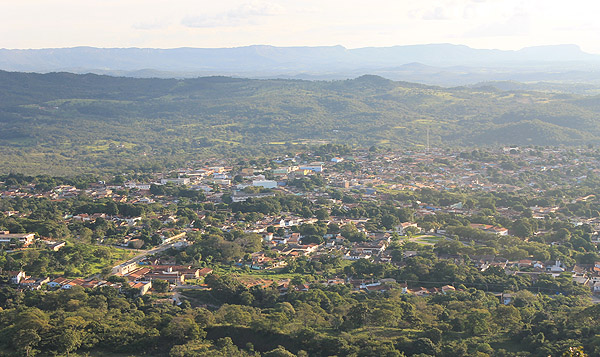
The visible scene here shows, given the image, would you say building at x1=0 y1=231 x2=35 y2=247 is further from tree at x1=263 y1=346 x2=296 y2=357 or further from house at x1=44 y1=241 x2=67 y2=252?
tree at x1=263 y1=346 x2=296 y2=357

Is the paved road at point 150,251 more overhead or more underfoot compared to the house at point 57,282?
more underfoot

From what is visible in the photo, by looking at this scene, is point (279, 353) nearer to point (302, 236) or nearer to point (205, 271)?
point (205, 271)

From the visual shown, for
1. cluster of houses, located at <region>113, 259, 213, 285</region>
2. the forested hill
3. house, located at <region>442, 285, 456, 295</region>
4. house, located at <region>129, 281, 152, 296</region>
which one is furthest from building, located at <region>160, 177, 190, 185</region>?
house, located at <region>442, 285, 456, 295</region>

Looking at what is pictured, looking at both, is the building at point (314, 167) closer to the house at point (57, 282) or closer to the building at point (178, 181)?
the building at point (178, 181)

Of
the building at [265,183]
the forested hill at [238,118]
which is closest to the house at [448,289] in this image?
the building at [265,183]

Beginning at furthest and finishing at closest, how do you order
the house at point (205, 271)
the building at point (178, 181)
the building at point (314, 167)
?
1. the building at point (314, 167)
2. the building at point (178, 181)
3. the house at point (205, 271)

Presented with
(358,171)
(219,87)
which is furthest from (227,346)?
(219,87)

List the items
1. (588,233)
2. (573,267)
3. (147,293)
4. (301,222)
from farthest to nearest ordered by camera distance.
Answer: (301,222), (588,233), (573,267), (147,293)

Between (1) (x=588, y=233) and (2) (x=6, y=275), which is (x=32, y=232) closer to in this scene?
(2) (x=6, y=275)
